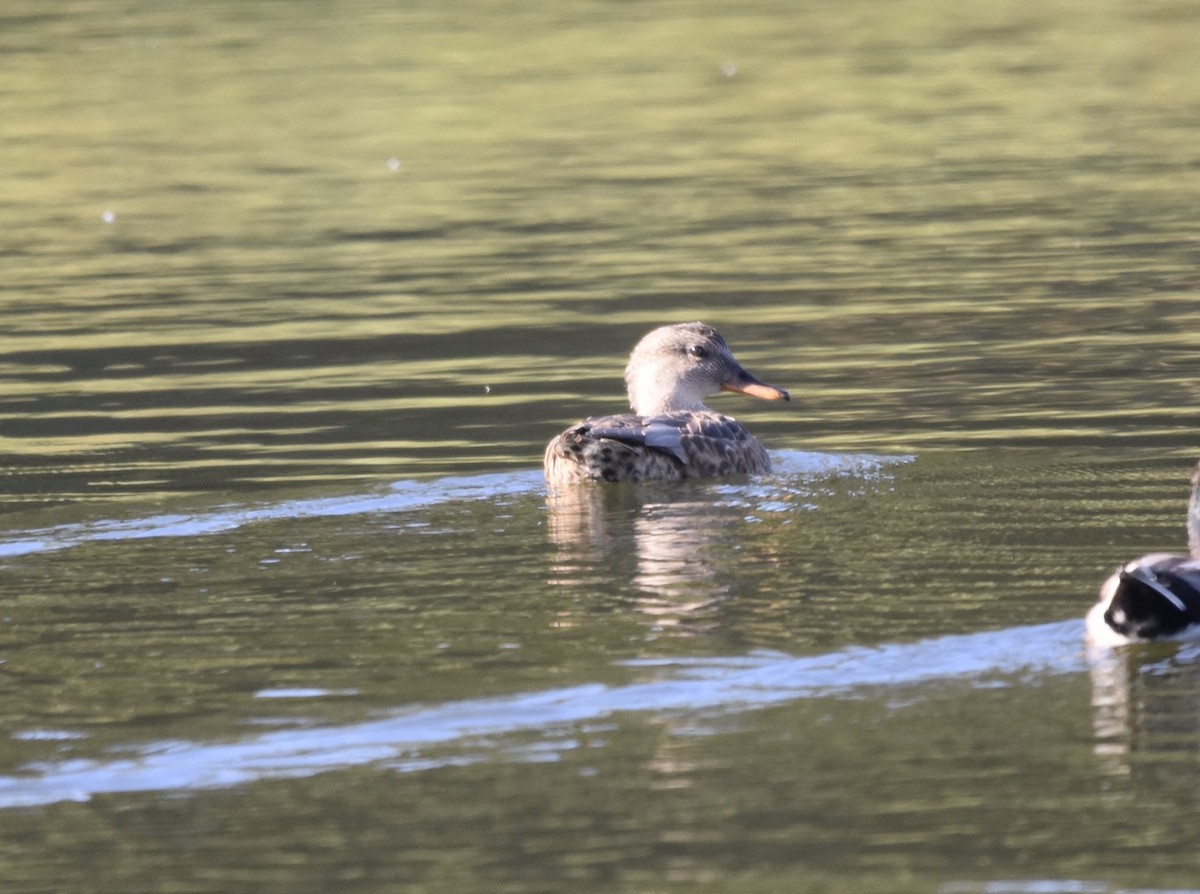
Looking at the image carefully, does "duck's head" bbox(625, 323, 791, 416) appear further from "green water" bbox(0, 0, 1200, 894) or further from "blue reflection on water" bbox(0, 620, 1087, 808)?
"blue reflection on water" bbox(0, 620, 1087, 808)

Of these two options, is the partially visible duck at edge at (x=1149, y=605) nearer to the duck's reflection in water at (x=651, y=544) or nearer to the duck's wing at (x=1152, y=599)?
the duck's wing at (x=1152, y=599)

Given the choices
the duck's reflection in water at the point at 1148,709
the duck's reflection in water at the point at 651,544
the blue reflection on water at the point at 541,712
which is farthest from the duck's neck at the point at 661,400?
the duck's reflection in water at the point at 1148,709

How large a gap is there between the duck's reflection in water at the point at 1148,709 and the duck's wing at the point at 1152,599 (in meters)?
0.08

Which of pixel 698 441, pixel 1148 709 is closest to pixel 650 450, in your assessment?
pixel 698 441

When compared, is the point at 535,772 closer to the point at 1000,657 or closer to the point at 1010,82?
the point at 1000,657

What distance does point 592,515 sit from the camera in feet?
31.6

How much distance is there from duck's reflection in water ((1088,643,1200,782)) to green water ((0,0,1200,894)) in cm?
2

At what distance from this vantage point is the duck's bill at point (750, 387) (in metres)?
11.5

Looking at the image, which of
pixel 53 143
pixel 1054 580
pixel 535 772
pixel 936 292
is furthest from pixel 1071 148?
pixel 535 772

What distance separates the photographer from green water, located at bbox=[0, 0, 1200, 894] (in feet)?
19.2

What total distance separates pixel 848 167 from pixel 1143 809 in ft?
53.8

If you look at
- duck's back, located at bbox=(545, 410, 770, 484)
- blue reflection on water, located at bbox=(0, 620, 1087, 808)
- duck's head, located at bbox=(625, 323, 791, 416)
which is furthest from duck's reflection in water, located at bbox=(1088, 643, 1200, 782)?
duck's head, located at bbox=(625, 323, 791, 416)

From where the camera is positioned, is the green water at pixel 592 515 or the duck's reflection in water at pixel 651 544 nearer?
the green water at pixel 592 515

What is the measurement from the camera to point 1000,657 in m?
6.96
